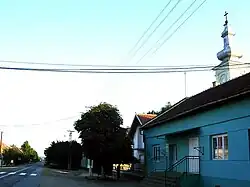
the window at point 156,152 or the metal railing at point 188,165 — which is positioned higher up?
the window at point 156,152

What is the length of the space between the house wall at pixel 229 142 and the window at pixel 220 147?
22cm

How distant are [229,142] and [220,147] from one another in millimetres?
1414

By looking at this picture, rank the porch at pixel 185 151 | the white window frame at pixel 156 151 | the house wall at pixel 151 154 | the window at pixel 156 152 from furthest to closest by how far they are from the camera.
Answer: the window at pixel 156 152
the white window frame at pixel 156 151
the house wall at pixel 151 154
the porch at pixel 185 151

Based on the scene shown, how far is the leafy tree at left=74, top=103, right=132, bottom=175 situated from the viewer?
36.1 m

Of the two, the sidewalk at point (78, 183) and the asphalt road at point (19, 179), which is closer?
the asphalt road at point (19, 179)

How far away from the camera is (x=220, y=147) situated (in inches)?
835

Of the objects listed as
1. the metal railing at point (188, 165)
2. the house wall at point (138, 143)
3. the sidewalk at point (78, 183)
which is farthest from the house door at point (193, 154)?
the house wall at point (138, 143)

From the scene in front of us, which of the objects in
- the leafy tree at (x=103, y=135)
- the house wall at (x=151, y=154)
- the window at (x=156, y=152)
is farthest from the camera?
the leafy tree at (x=103, y=135)

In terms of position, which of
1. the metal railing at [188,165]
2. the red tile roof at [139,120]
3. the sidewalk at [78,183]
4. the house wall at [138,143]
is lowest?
the sidewalk at [78,183]

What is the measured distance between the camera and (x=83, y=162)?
265 feet

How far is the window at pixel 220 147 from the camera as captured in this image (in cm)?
2056

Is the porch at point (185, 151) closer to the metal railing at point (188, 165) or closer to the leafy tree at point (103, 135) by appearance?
the metal railing at point (188, 165)

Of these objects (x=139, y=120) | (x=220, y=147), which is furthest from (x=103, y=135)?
(x=220, y=147)

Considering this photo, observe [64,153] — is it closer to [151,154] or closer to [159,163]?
[151,154]
